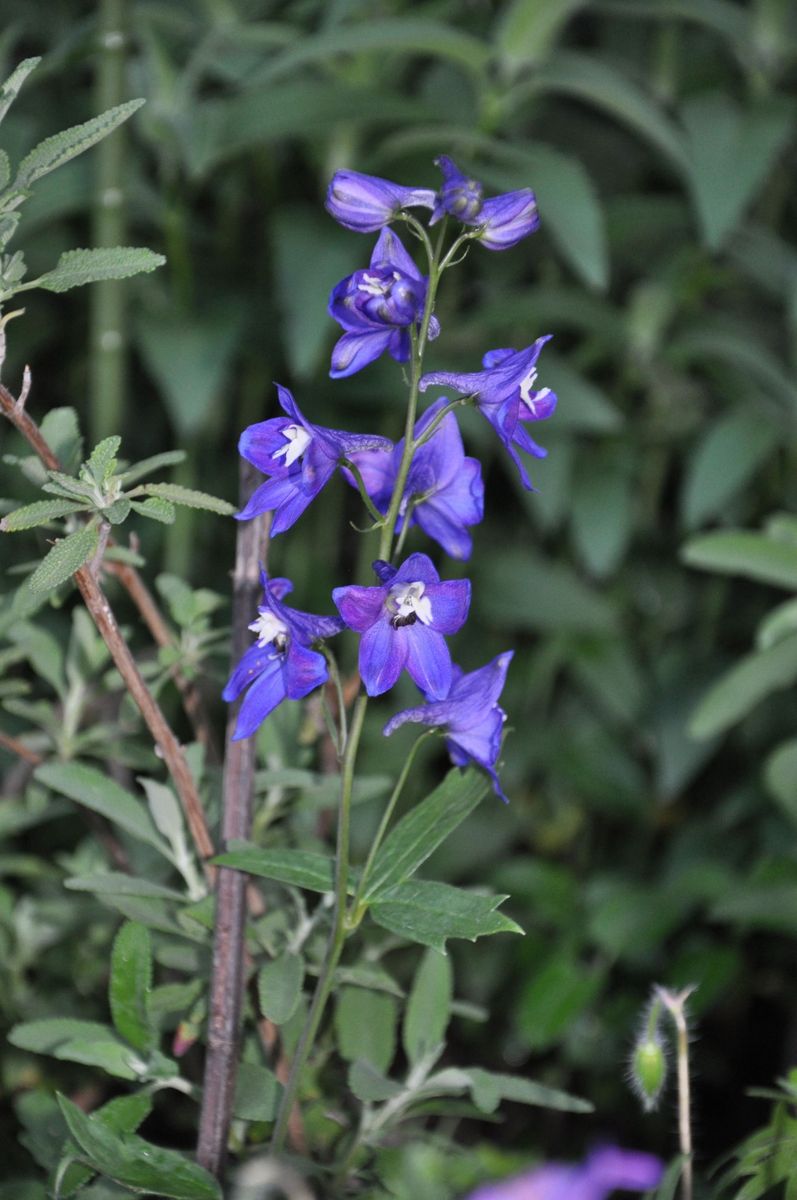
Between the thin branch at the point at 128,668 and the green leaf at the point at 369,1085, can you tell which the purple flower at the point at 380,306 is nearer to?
the thin branch at the point at 128,668

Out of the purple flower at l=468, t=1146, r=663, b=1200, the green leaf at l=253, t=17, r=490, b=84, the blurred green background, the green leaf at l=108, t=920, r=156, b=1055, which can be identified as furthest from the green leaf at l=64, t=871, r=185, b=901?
the green leaf at l=253, t=17, r=490, b=84

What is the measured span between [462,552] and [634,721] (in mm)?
873

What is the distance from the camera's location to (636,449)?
1.50 m

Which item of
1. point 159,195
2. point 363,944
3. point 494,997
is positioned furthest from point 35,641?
point 494,997

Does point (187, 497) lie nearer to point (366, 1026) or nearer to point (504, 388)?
point (504, 388)

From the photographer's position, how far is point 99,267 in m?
0.54

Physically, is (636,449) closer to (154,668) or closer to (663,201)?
(663,201)

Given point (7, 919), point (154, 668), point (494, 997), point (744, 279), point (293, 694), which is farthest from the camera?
point (744, 279)

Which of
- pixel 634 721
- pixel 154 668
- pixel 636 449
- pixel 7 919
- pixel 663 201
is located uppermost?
pixel 154 668

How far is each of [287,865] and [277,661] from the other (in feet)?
0.28

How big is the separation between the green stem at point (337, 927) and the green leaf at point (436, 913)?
0.7 inches

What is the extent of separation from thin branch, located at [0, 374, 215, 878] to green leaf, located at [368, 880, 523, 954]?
119mm

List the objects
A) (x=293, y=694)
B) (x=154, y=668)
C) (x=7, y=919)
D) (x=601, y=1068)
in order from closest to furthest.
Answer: (x=293, y=694)
(x=154, y=668)
(x=7, y=919)
(x=601, y=1068)

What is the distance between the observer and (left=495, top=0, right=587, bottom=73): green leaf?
4.10 feet
